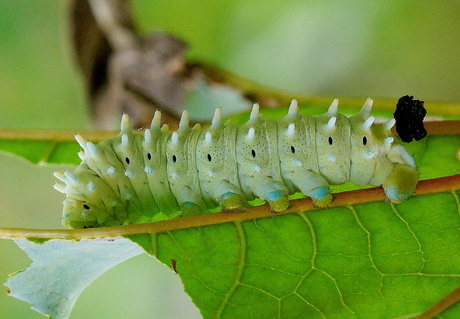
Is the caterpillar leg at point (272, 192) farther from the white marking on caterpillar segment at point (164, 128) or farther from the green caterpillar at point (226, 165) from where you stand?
the white marking on caterpillar segment at point (164, 128)

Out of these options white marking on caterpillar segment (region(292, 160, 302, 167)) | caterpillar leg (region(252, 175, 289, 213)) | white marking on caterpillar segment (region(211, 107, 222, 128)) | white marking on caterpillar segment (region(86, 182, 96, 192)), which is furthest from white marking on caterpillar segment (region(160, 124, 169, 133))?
white marking on caterpillar segment (region(292, 160, 302, 167))

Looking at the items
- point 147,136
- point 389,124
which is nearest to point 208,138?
point 147,136

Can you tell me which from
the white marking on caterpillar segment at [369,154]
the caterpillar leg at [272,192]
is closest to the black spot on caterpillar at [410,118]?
the white marking on caterpillar segment at [369,154]

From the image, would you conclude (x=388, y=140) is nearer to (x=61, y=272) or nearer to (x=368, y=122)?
(x=368, y=122)

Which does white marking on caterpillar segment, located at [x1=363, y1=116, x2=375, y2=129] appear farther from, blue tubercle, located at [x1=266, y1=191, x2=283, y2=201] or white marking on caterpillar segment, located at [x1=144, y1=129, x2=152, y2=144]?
white marking on caterpillar segment, located at [x1=144, y1=129, x2=152, y2=144]

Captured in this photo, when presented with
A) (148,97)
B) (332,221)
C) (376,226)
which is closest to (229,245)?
(332,221)

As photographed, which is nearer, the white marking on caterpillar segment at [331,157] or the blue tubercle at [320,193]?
the blue tubercle at [320,193]
